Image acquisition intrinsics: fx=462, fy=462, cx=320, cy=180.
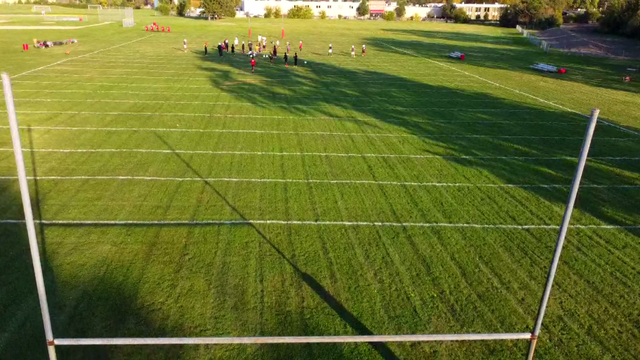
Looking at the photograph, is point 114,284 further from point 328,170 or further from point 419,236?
point 328,170

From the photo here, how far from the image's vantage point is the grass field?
832 centimetres

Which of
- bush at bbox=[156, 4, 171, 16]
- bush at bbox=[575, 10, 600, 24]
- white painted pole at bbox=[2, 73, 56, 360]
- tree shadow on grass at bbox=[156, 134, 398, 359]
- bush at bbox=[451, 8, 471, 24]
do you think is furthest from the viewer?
bush at bbox=[451, 8, 471, 24]

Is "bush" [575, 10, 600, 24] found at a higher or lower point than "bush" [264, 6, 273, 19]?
Answer: lower

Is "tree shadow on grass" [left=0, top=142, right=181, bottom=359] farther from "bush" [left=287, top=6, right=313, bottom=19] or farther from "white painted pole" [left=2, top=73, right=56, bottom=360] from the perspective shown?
"bush" [left=287, top=6, right=313, bottom=19]

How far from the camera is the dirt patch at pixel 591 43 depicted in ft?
168

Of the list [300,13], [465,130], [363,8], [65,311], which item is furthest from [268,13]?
[65,311]

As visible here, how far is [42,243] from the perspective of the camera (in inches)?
414

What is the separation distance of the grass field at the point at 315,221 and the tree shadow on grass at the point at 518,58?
10.9 m

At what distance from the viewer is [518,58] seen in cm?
4769

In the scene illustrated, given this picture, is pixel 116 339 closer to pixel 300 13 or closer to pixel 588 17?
pixel 588 17

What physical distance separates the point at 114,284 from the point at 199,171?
623cm

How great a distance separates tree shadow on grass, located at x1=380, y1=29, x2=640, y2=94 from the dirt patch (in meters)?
3.61

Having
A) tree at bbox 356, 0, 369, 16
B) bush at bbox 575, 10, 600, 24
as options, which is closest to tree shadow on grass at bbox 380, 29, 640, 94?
bush at bbox 575, 10, 600, 24

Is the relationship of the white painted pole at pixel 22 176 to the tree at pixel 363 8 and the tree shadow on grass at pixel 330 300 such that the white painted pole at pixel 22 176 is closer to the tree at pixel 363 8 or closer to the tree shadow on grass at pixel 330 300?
the tree shadow on grass at pixel 330 300
